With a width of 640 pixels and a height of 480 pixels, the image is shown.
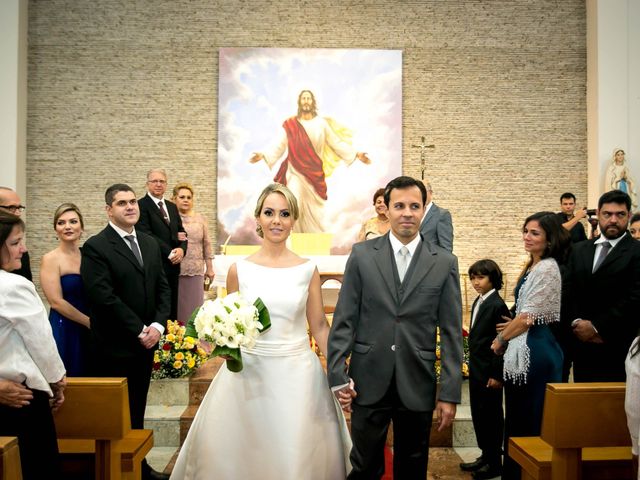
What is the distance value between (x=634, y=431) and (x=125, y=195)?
302cm

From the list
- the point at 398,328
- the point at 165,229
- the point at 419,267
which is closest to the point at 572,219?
the point at 165,229

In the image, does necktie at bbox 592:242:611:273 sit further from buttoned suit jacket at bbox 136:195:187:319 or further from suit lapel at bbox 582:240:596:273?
buttoned suit jacket at bbox 136:195:187:319

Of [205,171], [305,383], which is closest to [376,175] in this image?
[205,171]

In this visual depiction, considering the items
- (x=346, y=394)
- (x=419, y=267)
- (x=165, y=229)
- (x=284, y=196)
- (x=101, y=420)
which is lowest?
(x=101, y=420)

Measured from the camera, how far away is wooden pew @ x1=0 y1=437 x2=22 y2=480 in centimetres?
254

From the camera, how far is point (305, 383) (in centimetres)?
338

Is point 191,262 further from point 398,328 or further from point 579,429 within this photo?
point 579,429

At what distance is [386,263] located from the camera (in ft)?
10.2

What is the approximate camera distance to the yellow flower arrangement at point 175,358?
5.79 meters

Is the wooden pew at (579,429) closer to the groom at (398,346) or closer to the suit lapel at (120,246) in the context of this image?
the groom at (398,346)

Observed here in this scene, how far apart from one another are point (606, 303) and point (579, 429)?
49.2 inches

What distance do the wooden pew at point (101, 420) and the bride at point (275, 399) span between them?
0.33 m

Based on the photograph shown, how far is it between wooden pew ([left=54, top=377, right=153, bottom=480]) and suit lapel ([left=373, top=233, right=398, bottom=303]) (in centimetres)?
143

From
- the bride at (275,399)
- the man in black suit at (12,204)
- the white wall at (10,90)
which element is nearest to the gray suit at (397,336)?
the bride at (275,399)
